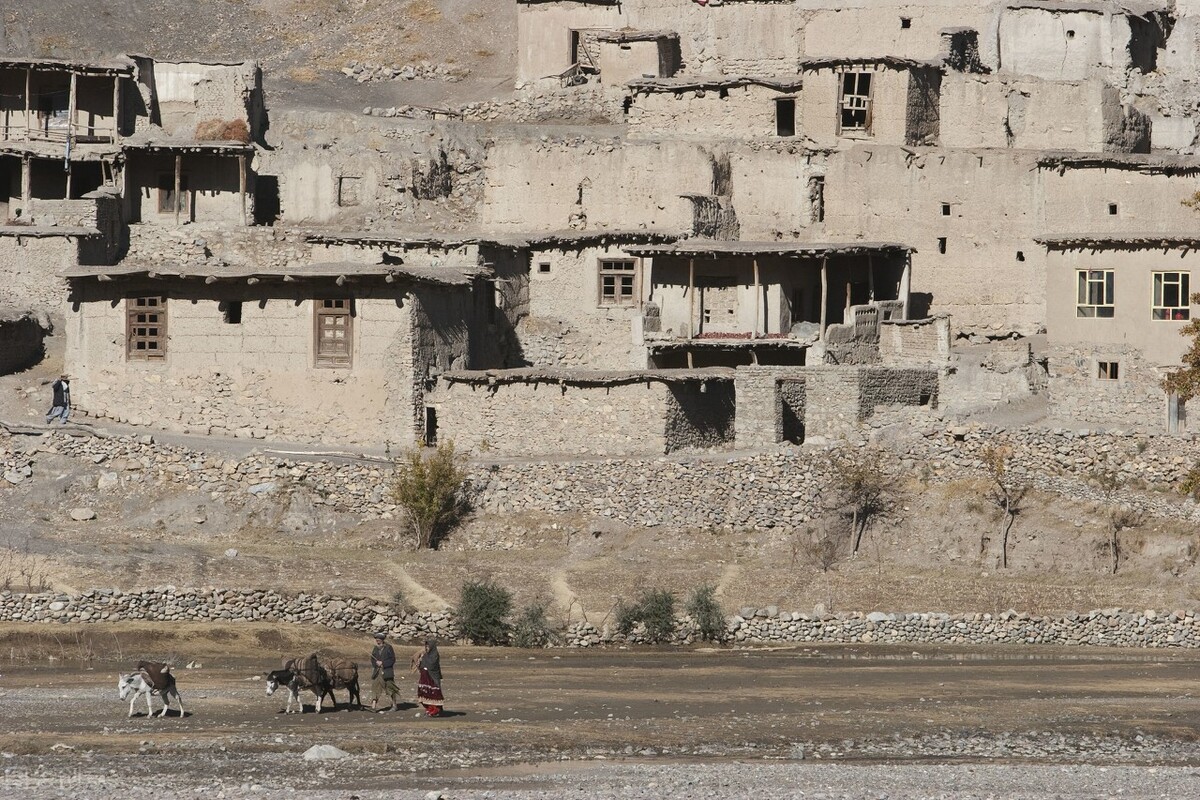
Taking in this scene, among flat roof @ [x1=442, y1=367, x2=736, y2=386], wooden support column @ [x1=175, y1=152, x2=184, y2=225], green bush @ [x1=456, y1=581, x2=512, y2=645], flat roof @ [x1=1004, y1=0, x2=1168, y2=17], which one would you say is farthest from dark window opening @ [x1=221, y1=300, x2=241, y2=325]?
flat roof @ [x1=1004, y1=0, x2=1168, y2=17]

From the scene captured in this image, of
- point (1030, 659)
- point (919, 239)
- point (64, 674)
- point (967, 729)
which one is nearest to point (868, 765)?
point (967, 729)

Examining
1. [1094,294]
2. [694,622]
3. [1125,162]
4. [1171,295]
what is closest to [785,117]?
[1125,162]

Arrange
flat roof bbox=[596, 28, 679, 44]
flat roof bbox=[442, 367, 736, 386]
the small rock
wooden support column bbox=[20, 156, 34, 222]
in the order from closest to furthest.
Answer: the small rock
flat roof bbox=[442, 367, 736, 386]
wooden support column bbox=[20, 156, 34, 222]
flat roof bbox=[596, 28, 679, 44]

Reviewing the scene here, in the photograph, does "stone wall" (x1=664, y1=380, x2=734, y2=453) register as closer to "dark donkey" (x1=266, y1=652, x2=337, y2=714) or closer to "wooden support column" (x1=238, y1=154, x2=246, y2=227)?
"wooden support column" (x1=238, y1=154, x2=246, y2=227)

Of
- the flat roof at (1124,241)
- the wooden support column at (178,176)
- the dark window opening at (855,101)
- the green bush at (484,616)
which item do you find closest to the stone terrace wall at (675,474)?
the flat roof at (1124,241)

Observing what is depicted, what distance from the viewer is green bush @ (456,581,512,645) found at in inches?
1373

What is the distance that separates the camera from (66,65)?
50281mm

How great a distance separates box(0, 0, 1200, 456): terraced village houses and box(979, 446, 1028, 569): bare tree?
319cm

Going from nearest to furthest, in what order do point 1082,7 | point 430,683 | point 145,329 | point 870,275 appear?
point 430,683 → point 145,329 → point 870,275 → point 1082,7

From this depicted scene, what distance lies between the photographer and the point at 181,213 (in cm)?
4969

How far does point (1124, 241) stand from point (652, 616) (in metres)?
13.1

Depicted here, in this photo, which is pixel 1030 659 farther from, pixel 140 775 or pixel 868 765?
pixel 140 775

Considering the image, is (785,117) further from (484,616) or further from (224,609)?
(224,609)

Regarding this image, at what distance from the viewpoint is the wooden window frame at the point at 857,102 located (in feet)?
162
